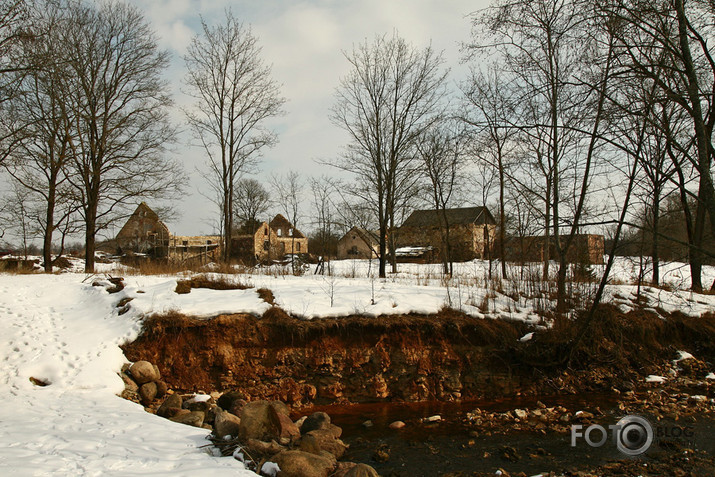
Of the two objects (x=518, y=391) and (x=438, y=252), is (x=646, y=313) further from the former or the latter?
(x=438, y=252)

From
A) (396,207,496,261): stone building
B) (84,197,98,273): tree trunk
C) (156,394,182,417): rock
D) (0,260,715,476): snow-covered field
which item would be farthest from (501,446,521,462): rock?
(396,207,496,261): stone building

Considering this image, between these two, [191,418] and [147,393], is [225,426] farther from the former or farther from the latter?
[147,393]

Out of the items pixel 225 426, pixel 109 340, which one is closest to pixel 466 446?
pixel 225 426

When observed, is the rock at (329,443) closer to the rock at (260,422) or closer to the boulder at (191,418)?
the rock at (260,422)

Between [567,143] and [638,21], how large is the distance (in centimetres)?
635

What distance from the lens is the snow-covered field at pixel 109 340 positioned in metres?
4.63

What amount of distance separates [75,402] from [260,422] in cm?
309

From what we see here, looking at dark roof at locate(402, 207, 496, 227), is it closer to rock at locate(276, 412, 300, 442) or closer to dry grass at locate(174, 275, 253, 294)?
dry grass at locate(174, 275, 253, 294)

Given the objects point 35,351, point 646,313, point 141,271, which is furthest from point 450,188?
point 35,351

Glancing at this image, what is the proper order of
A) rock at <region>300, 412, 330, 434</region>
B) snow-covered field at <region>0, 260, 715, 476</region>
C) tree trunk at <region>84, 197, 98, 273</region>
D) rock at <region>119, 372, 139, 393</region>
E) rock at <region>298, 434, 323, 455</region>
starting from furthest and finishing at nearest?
tree trunk at <region>84, 197, 98, 273</region>
rock at <region>119, 372, 139, 393</region>
rock at <region>300, 412, 330, 434</region>
rock at <region>298, 434, 323, 455</region>
snow-covered field at <region>0, 260, 715, 476</region>

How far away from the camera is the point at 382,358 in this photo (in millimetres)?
9883

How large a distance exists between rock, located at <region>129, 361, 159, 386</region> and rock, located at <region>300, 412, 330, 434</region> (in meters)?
3.28

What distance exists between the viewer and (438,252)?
36.7 meters

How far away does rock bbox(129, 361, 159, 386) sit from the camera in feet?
26.9
